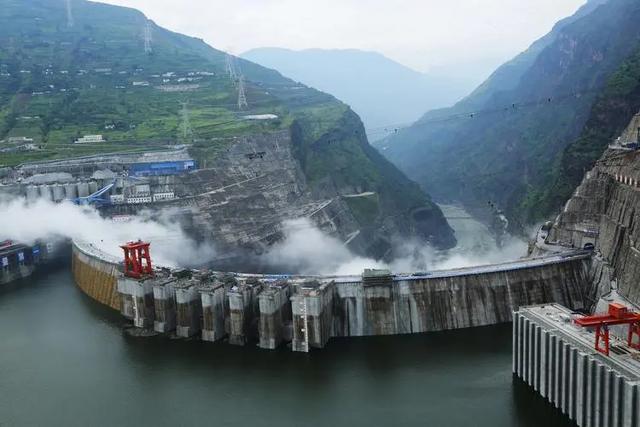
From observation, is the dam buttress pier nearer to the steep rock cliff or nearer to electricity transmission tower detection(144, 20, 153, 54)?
the steep rock cliff

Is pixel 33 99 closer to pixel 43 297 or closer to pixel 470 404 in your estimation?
pixel 43 297

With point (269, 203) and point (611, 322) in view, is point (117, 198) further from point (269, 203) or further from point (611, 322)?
point (611, 322)

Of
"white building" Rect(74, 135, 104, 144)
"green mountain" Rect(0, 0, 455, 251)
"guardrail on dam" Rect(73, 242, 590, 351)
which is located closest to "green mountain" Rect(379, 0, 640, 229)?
"green mountain" Rect(0, 0, 455, 251)

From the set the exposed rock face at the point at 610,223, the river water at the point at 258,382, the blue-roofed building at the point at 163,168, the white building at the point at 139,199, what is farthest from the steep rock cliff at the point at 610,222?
the blue-roofed building at the point at 163,168

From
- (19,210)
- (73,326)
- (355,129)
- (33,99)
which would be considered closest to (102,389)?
(73,326)

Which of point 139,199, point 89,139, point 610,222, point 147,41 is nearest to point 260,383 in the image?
point 610,222

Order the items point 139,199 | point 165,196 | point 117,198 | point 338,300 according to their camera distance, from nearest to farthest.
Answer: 1. point 338,300
2. point 139,199
3. point 165,196
4. point 117,198
